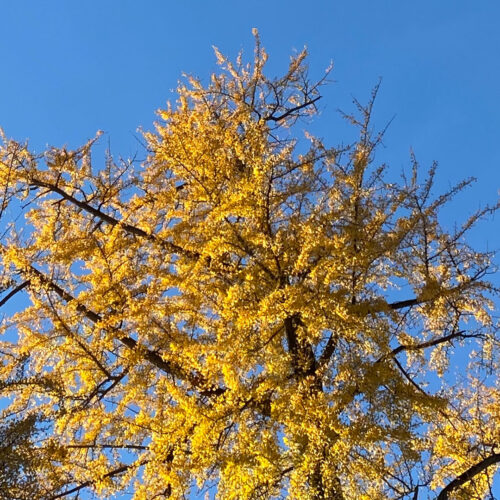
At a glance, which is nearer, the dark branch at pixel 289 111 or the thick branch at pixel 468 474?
the thick branch at pixel 468 474

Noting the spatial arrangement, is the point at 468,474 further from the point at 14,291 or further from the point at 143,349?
the point at 14,291

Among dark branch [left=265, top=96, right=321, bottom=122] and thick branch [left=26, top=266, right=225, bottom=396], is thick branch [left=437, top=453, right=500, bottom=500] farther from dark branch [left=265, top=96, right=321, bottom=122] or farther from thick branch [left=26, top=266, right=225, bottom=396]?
dark branch [left=265, top=96, right=321, bottom=122]

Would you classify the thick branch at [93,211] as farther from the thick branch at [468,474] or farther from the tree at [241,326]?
the thick branch at [468,474]

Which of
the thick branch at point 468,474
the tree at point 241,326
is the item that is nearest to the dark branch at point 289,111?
the tree at point 241,326

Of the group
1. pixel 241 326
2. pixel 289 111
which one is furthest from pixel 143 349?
pixel 289 111

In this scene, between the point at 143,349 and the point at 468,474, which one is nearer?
the point at 468,474

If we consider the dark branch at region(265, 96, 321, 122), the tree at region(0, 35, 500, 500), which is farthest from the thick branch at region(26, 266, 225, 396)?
the dark branch at region(265, 96, 321, 122)

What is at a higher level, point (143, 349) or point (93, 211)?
point (93, 211)

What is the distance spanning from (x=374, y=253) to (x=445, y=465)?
6.75 ft

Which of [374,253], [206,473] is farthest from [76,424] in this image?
[374,253]

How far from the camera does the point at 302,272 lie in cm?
486

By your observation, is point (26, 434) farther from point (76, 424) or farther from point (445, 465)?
point (445, 465)

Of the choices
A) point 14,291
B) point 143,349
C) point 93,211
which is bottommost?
point 143,349

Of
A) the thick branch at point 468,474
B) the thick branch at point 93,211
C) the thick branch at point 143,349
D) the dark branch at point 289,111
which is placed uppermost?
the dark branch at point 289,111
